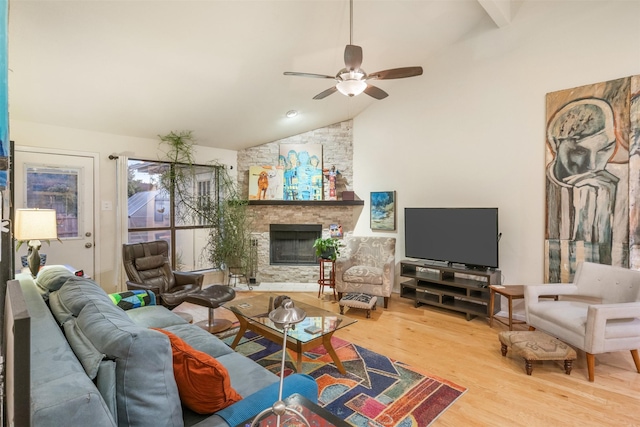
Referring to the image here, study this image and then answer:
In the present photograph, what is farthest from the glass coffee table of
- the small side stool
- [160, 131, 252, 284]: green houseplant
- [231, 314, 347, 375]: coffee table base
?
[160, 131, 252, 284]: green houseplant

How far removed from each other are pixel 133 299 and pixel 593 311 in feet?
12.5

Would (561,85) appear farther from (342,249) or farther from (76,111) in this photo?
(76,111)

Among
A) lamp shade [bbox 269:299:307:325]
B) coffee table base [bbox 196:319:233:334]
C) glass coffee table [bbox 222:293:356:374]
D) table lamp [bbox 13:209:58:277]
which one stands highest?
table lamp [bbox 13:209:58:277]

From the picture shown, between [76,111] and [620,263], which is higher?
[76,111]

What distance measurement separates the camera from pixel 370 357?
2912 mm

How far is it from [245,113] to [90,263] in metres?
2.76

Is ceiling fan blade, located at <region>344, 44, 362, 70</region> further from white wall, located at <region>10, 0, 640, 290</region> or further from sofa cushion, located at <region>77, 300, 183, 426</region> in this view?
sofa cushion, located at <region>77, 300, 183, 426</region>

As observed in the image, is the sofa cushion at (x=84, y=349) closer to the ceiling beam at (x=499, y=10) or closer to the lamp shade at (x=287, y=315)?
the lamp shade at (x=287, y=315)

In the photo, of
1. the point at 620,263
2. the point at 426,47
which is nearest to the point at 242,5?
the point at 426,47

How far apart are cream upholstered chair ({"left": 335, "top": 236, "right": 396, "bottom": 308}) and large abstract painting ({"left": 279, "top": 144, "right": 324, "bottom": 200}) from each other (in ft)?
4.03

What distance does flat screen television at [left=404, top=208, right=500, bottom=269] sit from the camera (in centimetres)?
384

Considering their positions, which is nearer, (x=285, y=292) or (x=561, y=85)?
(x=561, y=85)

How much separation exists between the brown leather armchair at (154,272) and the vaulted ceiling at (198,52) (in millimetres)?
1605

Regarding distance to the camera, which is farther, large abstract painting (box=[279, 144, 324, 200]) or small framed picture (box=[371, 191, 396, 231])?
large abstract painting (box=[279, 144, 324, 200])
